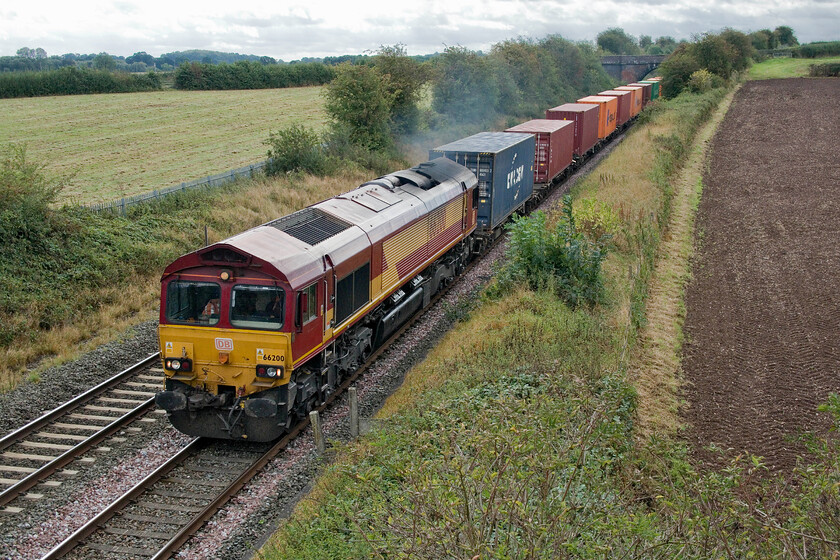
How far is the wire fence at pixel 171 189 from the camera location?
76.2ft

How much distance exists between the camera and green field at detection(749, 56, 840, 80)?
91.8m

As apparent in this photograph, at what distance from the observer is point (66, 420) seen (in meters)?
13.1

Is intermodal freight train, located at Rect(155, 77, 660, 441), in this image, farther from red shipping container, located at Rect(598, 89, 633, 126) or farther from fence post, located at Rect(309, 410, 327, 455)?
red shipping container, located at Rect(598, 89, 633, 126)

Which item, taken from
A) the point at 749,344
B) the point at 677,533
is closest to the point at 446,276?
the point at 749,344

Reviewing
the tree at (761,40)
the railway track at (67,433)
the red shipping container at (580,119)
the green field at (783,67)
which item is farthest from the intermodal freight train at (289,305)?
the tree at (761,40)

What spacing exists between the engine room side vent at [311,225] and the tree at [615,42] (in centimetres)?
12044

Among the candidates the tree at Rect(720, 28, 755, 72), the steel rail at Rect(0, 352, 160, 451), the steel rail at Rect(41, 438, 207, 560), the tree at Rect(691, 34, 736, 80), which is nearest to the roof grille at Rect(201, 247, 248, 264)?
the steel rail at Rect(41, 438, 207, 560)

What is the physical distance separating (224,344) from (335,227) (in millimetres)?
3482

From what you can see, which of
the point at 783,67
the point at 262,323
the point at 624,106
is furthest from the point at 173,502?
the point at 783,67

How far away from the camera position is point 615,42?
12531 centimetres

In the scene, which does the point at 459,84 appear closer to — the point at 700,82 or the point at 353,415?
the point at 700,82

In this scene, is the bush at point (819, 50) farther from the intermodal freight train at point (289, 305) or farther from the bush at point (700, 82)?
the intermodal freight train at point (289, 305)

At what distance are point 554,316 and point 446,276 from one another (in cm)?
537

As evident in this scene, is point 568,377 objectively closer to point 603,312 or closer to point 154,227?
point 603,312
